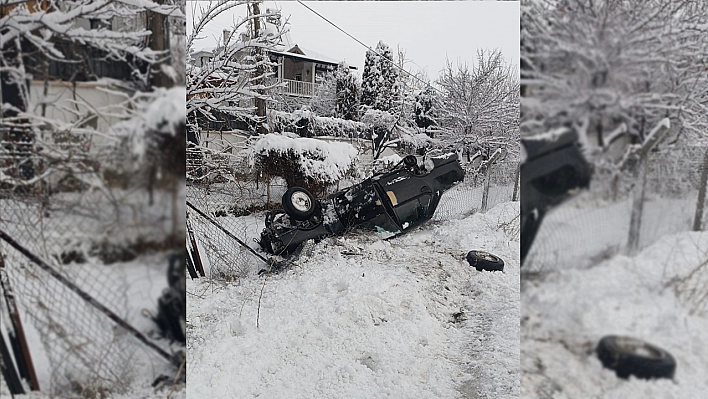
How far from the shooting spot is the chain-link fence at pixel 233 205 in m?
4.86

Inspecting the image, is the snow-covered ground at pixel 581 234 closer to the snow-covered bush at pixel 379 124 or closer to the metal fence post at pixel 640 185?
the metal fence post at pixel 640 185

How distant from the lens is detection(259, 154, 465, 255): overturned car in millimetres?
5430

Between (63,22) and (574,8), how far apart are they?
1.30 meters

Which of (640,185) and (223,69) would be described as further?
(223,69)

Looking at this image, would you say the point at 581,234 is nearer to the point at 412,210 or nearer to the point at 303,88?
the point at 412,210

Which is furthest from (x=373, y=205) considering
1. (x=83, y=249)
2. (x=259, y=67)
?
(x=83, y=249)

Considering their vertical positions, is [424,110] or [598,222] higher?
[424,110]

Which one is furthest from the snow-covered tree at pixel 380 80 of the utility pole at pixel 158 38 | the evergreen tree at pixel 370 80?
the utility pole at pixel 158 38

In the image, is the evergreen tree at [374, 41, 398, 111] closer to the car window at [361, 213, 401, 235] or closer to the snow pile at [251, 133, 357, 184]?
the snow pile at [251, 133, 357, 184]

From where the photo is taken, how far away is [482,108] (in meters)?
10.6

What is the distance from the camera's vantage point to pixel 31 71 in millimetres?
1219

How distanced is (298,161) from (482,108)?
5407 millimetres

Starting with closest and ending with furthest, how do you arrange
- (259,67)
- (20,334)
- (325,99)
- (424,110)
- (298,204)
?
(20,334) → (298,204) → (259,67) → (424,110) → (325,99)

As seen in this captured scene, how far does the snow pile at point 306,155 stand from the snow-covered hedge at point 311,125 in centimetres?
150
